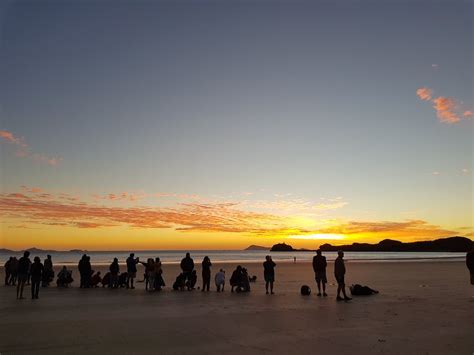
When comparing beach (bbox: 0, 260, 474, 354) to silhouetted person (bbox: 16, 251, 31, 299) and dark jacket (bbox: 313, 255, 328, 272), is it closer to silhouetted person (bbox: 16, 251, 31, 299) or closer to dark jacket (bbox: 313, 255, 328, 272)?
silhouetted person (bbox: 16, 251, 31, 299)

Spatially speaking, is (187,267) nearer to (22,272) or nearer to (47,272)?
(22,272)

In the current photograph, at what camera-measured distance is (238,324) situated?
11.3m

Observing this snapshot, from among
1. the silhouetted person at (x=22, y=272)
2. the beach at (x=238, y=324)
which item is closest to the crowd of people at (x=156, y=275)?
the silhouetted person at (x=22, y=272)

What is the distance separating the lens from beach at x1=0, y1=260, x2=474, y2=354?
346 inches

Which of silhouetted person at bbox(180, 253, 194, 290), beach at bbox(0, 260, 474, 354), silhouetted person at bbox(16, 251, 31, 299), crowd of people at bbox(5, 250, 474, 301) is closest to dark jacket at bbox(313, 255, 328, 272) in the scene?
crowd of people at bbox(5, 250, 474, 301)

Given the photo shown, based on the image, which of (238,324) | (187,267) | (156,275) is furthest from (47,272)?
(238,324)

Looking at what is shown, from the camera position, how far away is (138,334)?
9.99 meters

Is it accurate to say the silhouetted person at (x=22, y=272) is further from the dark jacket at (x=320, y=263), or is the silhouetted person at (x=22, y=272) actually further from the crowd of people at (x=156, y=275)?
the dark jacket at (x=320, y=263)

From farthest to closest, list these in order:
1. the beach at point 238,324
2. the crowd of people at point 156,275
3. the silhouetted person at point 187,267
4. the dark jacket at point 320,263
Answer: the silhouetted person at point 187,267
the dark jacket at point 320,263
the crowd of people at point 156,275
the beach at point 238,324

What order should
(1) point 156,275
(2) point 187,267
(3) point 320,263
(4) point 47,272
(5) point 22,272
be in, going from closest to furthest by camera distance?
(5) point 22,272
(3) point 320,263
(1) point 156,275
(2) point 187,267
(4) point 47,272

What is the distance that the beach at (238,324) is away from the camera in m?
8.78

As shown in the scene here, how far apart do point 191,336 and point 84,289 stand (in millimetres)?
13344

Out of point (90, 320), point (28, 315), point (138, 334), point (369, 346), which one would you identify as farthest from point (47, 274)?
point (369, 346)

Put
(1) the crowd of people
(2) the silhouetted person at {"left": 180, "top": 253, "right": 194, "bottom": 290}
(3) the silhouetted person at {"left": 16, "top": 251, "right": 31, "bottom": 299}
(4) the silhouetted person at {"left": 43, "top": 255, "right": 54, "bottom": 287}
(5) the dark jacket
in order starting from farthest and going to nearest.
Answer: (4) the silhouetted person at {"left": 43, "top": 255, "right": 54, "bottom": 287}
(2) the silhouetted person at {"left": 180, "top": 253, "right": 194, "bottom": 290}
(5) the dark jacket
(1) the crowd of people
(3) the silhouetted person at {"left": 16, "top": 251, "right": 31, "bottom": 299}
